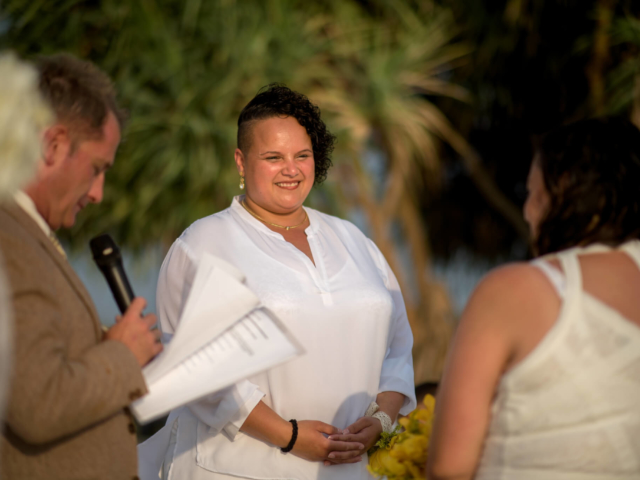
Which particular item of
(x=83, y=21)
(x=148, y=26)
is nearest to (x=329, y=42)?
(x=148, y=26)

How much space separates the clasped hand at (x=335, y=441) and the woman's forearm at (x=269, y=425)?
0.15ft

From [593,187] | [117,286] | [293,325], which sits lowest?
[293,325]

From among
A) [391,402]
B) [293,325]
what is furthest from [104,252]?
[391,402]

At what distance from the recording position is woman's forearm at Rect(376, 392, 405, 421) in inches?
98.0

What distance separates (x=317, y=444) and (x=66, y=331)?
1.11 m

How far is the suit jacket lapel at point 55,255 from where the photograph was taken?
1469 mm

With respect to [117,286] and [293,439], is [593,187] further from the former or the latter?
[293,439]

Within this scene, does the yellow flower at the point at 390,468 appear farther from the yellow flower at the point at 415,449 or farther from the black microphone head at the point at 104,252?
the black microphone head at the point at 104,252

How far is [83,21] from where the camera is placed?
6.45 metres

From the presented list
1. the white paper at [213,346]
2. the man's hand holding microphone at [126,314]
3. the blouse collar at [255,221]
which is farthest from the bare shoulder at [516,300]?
the blouse collar at [255,221]

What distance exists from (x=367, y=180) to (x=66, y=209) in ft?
17.5

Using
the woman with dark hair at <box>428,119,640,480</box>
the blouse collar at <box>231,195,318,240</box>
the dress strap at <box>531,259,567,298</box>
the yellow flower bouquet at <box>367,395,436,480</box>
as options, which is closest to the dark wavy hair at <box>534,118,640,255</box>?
the woman with dark hair at <box>428,119,640,480</box>

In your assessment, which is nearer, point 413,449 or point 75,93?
point 75,93

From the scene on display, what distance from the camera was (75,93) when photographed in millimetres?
1551
